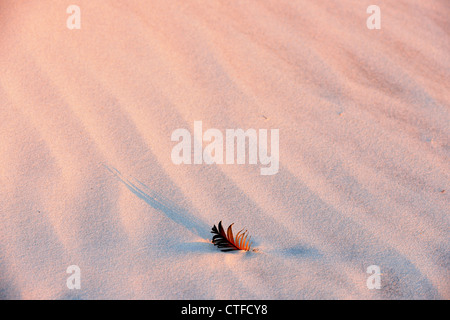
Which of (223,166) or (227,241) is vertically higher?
(223,166)

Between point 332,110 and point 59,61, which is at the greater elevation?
point 59,61

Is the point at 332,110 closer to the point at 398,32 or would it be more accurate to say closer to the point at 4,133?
the point at 398,32

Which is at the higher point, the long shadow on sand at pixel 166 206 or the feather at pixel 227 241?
the long shadow on sand at pixel 166 206

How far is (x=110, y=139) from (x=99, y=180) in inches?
9.9

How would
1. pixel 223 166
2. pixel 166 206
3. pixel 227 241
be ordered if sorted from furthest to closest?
pixel 223 166 → pixel 166 206 → pixel 227 241

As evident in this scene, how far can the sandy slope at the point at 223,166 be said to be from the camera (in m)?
1.64

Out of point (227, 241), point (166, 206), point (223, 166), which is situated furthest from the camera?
point (223, 166)

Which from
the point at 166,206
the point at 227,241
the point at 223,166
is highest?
the point at 223,166

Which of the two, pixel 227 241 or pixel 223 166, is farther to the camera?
pixel 223 166

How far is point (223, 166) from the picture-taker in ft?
6.42

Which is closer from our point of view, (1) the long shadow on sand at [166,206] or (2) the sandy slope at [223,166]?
(2) the sandy slope at [223,166]

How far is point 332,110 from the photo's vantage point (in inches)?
85.5
